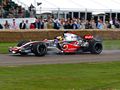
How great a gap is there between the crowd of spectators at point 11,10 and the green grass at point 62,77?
1729cm

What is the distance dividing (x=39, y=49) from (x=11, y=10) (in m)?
14.4

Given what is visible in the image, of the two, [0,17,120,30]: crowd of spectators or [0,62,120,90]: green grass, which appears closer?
[0,62,120,90]: green grass

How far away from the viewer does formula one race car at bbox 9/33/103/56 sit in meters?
20.6

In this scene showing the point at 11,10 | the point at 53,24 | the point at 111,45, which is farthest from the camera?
the point at 11,10

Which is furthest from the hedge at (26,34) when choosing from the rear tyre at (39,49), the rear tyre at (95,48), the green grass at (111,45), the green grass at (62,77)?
the green grass at (62,77)

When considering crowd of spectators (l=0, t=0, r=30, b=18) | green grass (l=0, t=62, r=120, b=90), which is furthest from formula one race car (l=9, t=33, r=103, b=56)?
crowd of spectators (l=0, t=0, r=30, b=18)

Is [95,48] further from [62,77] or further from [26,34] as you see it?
[62,77]

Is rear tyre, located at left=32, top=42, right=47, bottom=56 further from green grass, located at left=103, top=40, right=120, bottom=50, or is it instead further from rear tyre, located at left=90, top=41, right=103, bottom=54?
green grass, located at left=103, top=40, right=120, bottom=50

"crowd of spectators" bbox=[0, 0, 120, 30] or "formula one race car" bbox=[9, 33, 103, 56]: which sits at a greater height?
"crowd of spectators" bbox=[0, 0, 120, 30]

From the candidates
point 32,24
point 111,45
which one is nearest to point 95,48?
point 111,45

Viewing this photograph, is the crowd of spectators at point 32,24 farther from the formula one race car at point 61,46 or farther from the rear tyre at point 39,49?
the rear tyre at point 39,49

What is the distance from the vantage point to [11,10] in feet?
114

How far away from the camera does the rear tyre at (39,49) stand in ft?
67.5

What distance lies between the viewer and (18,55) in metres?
21.2
